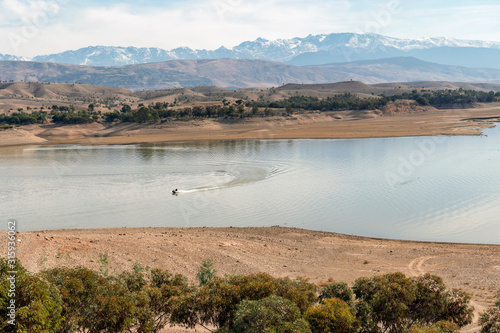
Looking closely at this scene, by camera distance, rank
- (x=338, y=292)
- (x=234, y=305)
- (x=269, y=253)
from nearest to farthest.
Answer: (x=234, y=305) → (x=338, y=292) → (x=269, y=253)

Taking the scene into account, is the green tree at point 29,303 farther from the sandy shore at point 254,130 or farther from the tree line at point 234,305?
the sandy shore at point 254,130

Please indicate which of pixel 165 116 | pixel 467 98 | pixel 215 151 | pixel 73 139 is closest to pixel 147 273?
pixel 215 151

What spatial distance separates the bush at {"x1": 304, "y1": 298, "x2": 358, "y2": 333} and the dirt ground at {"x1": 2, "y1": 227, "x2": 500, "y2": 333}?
8120mm

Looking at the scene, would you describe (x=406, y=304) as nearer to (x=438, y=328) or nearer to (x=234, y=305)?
(x=438, y=328)

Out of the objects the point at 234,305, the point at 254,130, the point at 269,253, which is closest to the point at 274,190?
the point at 269,253

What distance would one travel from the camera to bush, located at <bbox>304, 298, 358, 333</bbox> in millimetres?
11703

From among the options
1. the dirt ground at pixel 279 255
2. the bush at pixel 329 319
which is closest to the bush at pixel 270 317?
the bush at pixel 329 319

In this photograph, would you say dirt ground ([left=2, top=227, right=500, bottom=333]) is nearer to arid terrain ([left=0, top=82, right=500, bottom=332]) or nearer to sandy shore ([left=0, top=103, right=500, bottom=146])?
arid terrain ([left=0, top=82, right=500, bottom=332])

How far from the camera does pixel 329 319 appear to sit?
11812 millimetres

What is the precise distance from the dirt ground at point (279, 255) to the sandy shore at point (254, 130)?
63153 mm

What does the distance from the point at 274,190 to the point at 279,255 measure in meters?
17.3

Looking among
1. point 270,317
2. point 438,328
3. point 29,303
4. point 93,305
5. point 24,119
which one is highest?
point 24,119

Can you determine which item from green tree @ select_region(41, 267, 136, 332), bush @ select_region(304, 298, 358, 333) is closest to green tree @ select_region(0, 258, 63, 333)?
green tree @ select_region(41, 267, 136, 332)

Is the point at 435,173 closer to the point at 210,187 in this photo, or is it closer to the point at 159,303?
the point at 210,187
